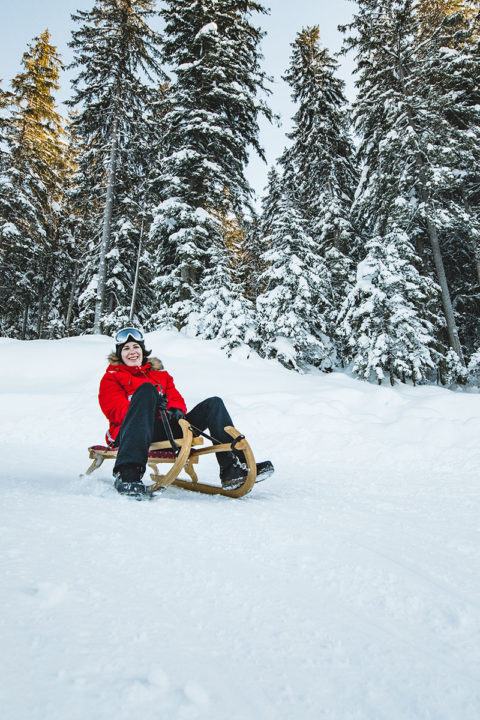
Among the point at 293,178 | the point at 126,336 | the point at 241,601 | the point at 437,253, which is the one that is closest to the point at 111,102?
the point at 293,178

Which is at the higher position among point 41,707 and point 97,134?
point 97,134

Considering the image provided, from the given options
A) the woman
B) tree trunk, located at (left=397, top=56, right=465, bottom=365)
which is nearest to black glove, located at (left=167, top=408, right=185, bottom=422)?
the woman

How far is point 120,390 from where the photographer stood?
3.38 m

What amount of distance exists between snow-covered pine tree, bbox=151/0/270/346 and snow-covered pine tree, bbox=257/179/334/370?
164cm

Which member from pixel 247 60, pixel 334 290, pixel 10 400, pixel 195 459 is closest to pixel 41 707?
pixel 195 459

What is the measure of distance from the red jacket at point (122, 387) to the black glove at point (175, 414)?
203 millimetres

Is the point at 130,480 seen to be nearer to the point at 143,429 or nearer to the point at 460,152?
the point at 143,429

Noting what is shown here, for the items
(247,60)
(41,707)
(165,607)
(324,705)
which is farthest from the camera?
(247,60)

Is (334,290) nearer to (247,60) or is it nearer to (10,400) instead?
(247,60)

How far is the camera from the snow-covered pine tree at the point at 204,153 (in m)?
12.3

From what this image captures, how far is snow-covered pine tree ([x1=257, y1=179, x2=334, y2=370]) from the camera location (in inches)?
508

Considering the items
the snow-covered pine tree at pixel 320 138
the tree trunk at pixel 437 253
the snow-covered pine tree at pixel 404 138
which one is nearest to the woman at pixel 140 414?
the snow-covered pine tree at pixel 404 138

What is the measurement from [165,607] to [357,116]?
1902 centimetres

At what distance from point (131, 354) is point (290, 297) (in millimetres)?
10278
